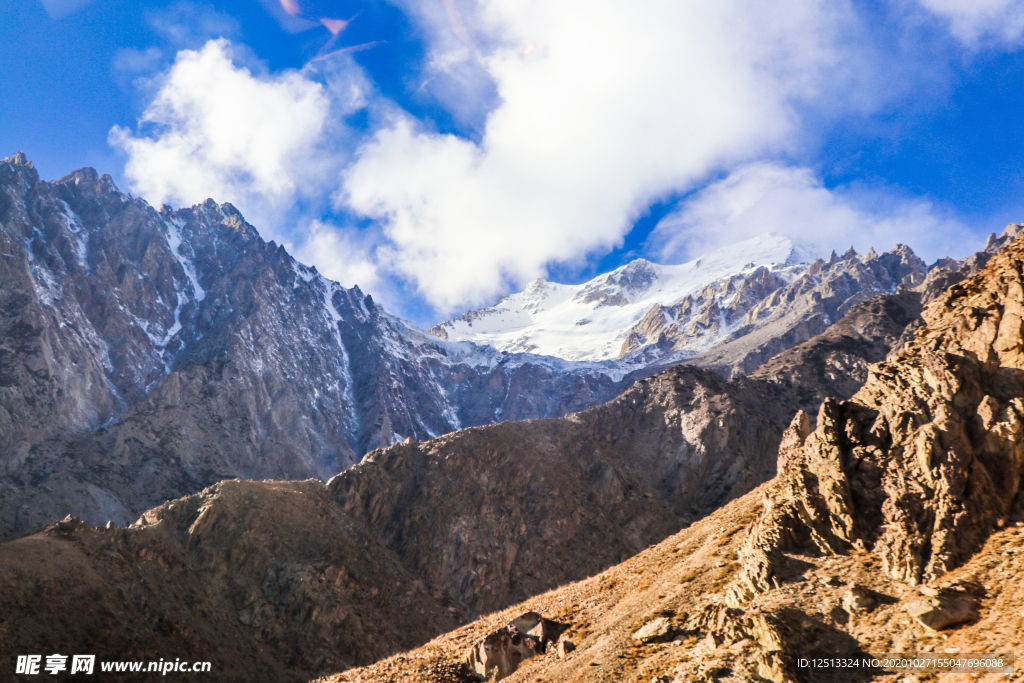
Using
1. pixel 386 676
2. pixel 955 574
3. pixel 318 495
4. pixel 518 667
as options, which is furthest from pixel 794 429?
pixel 318 495

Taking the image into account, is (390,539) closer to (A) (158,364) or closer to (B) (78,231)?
(A) (158,364)

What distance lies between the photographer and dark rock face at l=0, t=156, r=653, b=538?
102 meters

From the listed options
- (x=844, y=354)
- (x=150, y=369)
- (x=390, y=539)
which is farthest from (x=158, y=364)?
(x=844, y=354)

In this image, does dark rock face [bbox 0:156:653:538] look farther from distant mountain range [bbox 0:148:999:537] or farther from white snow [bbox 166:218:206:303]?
white snow [bbox 166:218:206:303]

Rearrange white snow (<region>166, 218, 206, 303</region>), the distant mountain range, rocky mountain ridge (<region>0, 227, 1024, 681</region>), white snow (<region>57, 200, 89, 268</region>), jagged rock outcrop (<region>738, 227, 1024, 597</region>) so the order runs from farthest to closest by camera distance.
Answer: white snow (<region>166, 218, 206, 303</region>) < white snow (<region>57, 200, 89, 268</region>) < the distant mountain range < rocky mountain ridge (<region>0, 227, 1024, 681</region>) < jagged rock outcrop (<region>738, 227, 1024, 597</region>)

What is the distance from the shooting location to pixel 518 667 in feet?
84.2

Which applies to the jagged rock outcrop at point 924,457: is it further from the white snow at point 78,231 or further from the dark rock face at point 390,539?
the white snow at point 78,231

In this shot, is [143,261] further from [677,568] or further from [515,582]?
[677,568]

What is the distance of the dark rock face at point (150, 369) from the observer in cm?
10162

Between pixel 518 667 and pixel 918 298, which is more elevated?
pixel 918 298

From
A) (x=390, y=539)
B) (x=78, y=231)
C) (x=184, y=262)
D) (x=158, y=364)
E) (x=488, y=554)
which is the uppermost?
(x=184, y=262)

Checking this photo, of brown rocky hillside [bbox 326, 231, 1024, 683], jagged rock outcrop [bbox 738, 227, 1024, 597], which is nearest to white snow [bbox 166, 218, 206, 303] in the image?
brown rocky hillside [bbox 326, 231, 1024, 683]

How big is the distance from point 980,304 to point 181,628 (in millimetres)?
53509

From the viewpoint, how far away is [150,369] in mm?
144500
